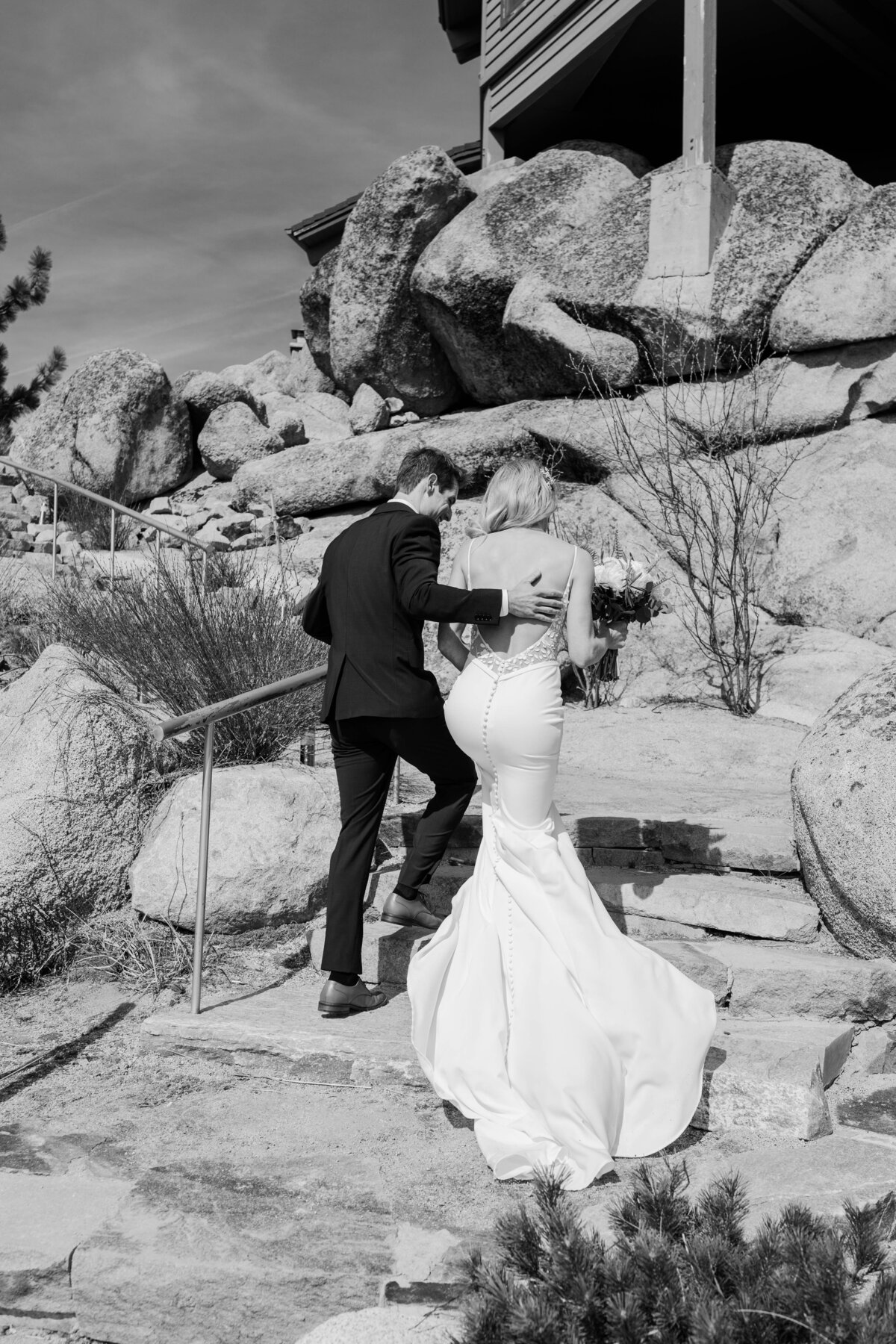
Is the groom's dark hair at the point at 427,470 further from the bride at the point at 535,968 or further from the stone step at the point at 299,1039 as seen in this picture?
the stone step at the point at 299,1039

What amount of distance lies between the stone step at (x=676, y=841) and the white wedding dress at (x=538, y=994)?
4.30 feet

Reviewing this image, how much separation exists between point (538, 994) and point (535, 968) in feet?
0.26

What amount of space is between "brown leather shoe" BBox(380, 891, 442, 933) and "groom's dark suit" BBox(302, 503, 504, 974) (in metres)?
0.30

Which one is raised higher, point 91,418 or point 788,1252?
point 91,418

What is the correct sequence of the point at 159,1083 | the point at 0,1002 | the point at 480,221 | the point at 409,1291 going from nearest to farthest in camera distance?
the point at 409,1291 → the point at 159,1083 → the point at 0,1002 → the point at 480,221

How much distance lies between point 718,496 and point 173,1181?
6506 mm

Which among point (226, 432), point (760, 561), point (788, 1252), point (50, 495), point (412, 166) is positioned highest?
point (412, 166)

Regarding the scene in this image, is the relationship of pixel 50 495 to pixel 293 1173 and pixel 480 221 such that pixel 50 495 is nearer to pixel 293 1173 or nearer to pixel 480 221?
pixel 480 221

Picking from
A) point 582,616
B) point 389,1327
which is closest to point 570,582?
point 582,616

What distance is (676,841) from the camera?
180 inches

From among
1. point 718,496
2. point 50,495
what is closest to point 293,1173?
point 718,496

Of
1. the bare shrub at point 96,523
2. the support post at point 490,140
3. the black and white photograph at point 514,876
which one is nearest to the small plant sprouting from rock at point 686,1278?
the black and white photograph at point 514,876

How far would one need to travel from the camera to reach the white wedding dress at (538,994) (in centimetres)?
292

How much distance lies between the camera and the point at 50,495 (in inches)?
464
